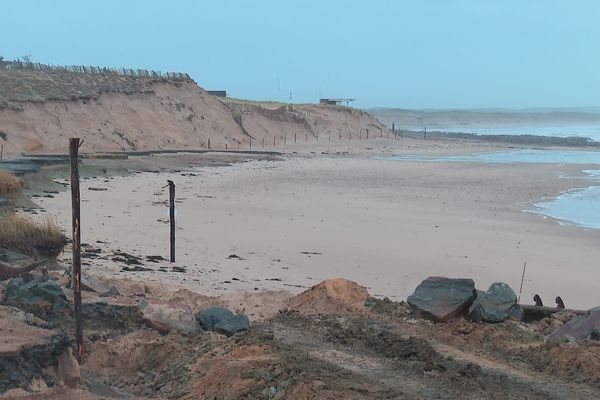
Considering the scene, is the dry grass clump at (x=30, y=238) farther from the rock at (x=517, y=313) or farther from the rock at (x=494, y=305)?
the rock at (x=517, y=313)

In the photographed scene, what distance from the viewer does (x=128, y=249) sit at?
12.9m

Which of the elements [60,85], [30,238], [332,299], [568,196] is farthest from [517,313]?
[60,85]

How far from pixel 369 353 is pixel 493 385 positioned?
1.25 metres

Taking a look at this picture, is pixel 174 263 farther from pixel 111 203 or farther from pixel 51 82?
pixel 51 82

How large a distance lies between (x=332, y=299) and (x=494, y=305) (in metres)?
1.83

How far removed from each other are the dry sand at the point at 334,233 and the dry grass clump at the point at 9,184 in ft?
2.61

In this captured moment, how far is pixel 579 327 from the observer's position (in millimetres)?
8078

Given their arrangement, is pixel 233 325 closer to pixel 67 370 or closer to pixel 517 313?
pixel 67 370

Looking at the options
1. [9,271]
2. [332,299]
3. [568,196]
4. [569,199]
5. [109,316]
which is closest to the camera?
[109,316]

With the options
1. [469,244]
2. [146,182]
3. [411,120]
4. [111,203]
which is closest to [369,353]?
[469,244]

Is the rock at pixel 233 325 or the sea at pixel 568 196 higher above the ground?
the rock at pixel 233 325

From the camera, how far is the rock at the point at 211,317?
789 cm

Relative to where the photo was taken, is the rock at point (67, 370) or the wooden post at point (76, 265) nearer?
the rock at point (67, 370)

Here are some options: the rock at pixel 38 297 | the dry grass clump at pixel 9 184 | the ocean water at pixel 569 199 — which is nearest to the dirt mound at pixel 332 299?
the rock at pixel 38 297
